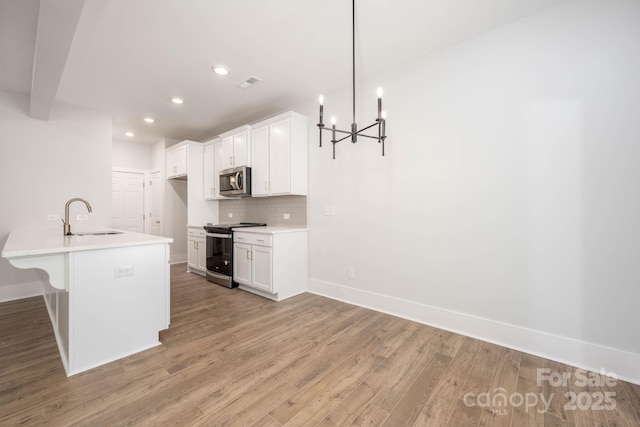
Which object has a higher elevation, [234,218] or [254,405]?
[234,218]

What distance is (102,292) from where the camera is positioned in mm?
2004

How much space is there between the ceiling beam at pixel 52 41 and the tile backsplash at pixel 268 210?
2765 mm

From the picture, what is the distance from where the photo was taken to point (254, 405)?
1592 mm

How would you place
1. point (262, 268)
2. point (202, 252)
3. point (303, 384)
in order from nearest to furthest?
point (303, 384) < point (262, 268) < point (202, 252)

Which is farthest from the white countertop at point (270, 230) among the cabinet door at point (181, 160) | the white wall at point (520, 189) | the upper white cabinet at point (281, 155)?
the cabinet door at point (181, 160)

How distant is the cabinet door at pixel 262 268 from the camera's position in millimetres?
3398

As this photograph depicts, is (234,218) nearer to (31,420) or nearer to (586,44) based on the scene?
(31,420)

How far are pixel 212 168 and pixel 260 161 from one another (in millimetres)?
1490

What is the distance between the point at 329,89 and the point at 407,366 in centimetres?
321

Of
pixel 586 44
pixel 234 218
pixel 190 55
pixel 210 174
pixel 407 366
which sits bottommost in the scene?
pixel 407 366

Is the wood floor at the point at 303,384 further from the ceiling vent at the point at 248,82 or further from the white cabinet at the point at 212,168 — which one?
the white cabinet at the point at 212,168

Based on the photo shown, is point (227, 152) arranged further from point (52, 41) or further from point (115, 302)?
point (115, 302)

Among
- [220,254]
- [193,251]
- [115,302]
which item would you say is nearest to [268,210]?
[220,254]

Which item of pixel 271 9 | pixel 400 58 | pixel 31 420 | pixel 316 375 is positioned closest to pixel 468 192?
pixel 400 58
